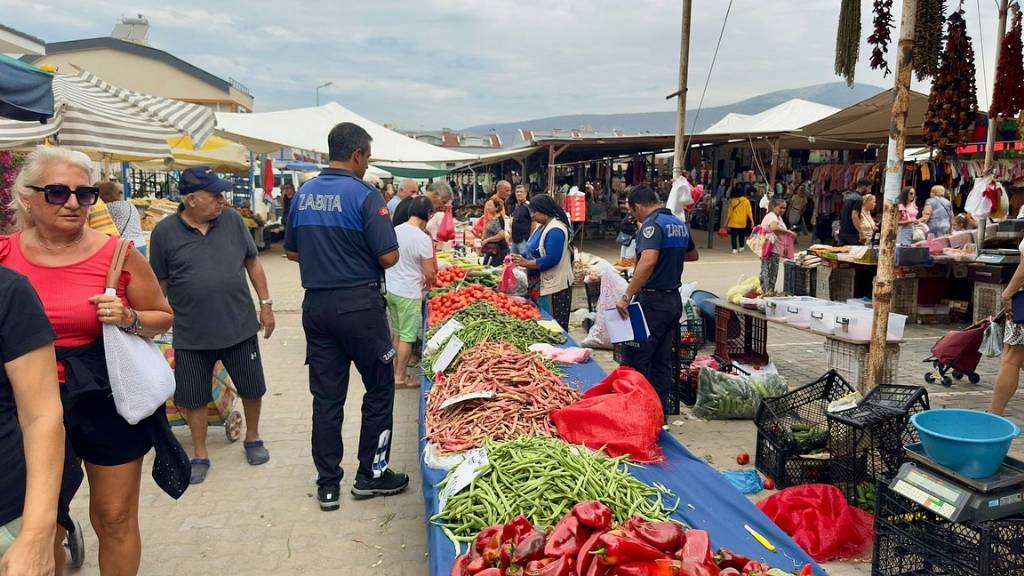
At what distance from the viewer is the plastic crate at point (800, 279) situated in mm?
10750

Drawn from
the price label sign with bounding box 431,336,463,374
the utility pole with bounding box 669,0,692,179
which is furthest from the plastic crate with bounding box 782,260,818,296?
the price label sign with bounding box 431,336,463,374

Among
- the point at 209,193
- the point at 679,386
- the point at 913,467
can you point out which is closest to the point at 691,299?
the point at 679,386

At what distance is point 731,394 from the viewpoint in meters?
5.89

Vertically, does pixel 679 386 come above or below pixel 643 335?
below

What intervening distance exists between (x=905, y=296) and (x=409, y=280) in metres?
7.40

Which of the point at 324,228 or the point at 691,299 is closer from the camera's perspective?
the point at 324,228

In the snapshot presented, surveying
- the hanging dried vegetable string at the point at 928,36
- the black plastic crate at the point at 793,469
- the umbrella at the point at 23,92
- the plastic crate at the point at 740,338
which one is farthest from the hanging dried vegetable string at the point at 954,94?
the umbrella at the point at 23,92

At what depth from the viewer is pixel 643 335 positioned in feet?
17.8

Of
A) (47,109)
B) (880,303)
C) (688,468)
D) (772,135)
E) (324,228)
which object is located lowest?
(688,468)

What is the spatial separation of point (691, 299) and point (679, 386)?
209 centimetres

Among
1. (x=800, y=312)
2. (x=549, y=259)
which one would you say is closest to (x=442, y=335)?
(x=549, y=259)

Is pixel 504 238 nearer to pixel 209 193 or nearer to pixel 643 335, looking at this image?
pixel 643 335

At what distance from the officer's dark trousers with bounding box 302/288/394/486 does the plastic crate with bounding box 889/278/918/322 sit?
8.37 metres

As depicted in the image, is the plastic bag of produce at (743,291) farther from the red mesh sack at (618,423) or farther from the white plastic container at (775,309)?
the red mesh sack at (618,423)
